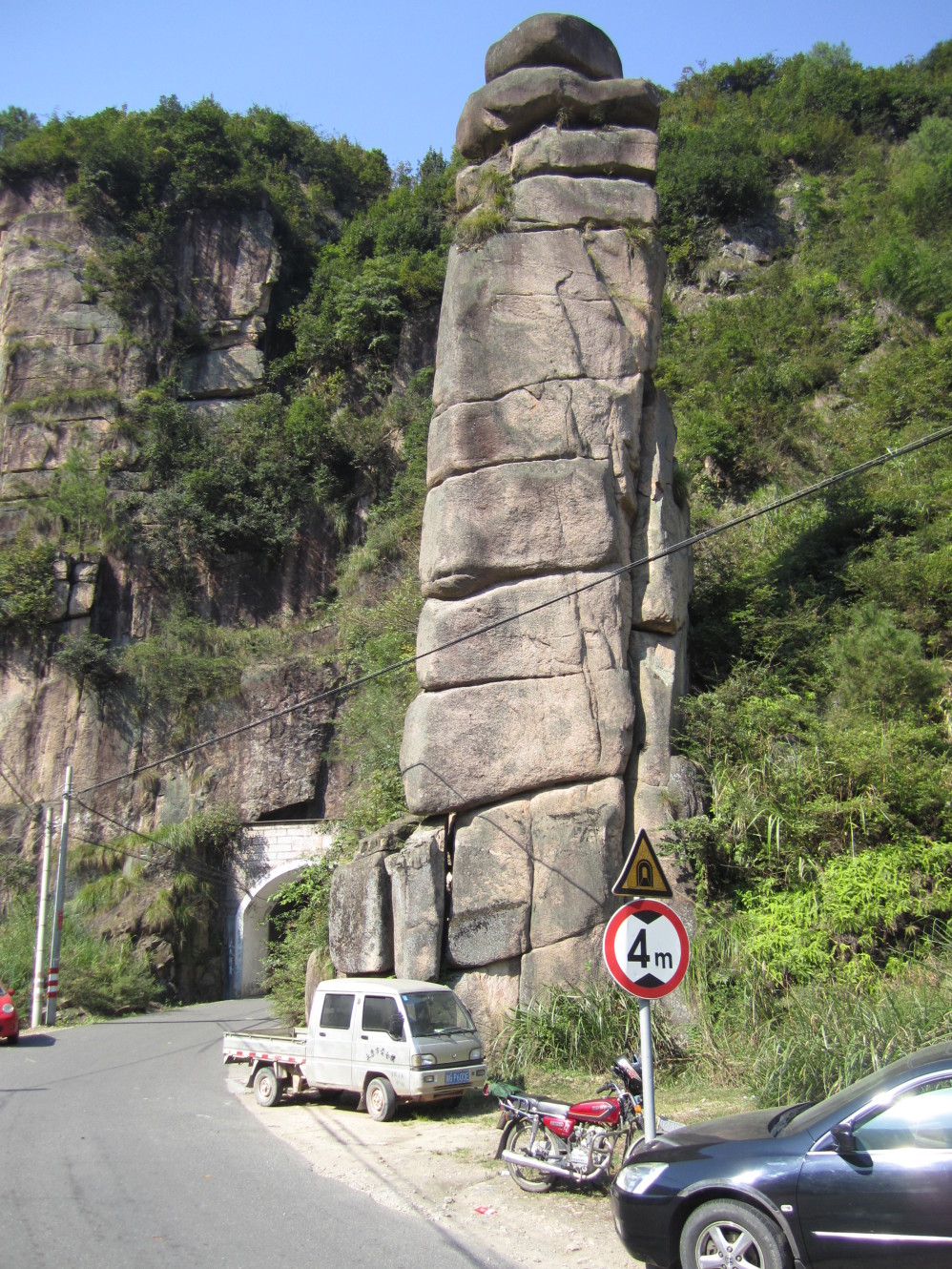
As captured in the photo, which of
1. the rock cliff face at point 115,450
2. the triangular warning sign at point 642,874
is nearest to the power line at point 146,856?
the rock cliff face at point 115,450

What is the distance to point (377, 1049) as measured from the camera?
1006 cm

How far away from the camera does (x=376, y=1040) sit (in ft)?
33.1

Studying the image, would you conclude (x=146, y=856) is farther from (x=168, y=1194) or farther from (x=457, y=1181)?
(x=457, y=1181)

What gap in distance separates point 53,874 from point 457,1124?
54.1 ft

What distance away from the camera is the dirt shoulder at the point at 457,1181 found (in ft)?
20.4

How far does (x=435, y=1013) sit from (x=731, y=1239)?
17.9 feet

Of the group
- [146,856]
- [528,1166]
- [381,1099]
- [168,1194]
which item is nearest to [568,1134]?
[528,1166]

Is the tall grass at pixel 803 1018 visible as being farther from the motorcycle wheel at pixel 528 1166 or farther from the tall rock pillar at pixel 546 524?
the motorcycle wheel at pixel 528 1166

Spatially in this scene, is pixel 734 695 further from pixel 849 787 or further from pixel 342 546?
pixel 342 546

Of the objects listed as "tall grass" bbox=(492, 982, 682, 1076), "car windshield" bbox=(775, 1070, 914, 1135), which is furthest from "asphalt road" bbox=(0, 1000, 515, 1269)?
"tall grass" bbox=(492, 982, 682, 1076)

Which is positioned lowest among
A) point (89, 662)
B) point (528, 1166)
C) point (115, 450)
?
point (528, 1166)

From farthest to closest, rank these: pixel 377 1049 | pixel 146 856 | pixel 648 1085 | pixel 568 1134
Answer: pixel 146 856, pixel 377 1049, pixel 568 1134, pixel 648 1085

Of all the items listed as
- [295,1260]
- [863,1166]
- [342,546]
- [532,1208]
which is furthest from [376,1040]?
[342,546]

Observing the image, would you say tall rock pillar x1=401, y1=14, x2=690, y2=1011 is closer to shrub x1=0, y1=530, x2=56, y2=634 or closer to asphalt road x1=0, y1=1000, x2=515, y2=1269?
asphalt road x1=0, y1=1000, x2=515, y2=1269
